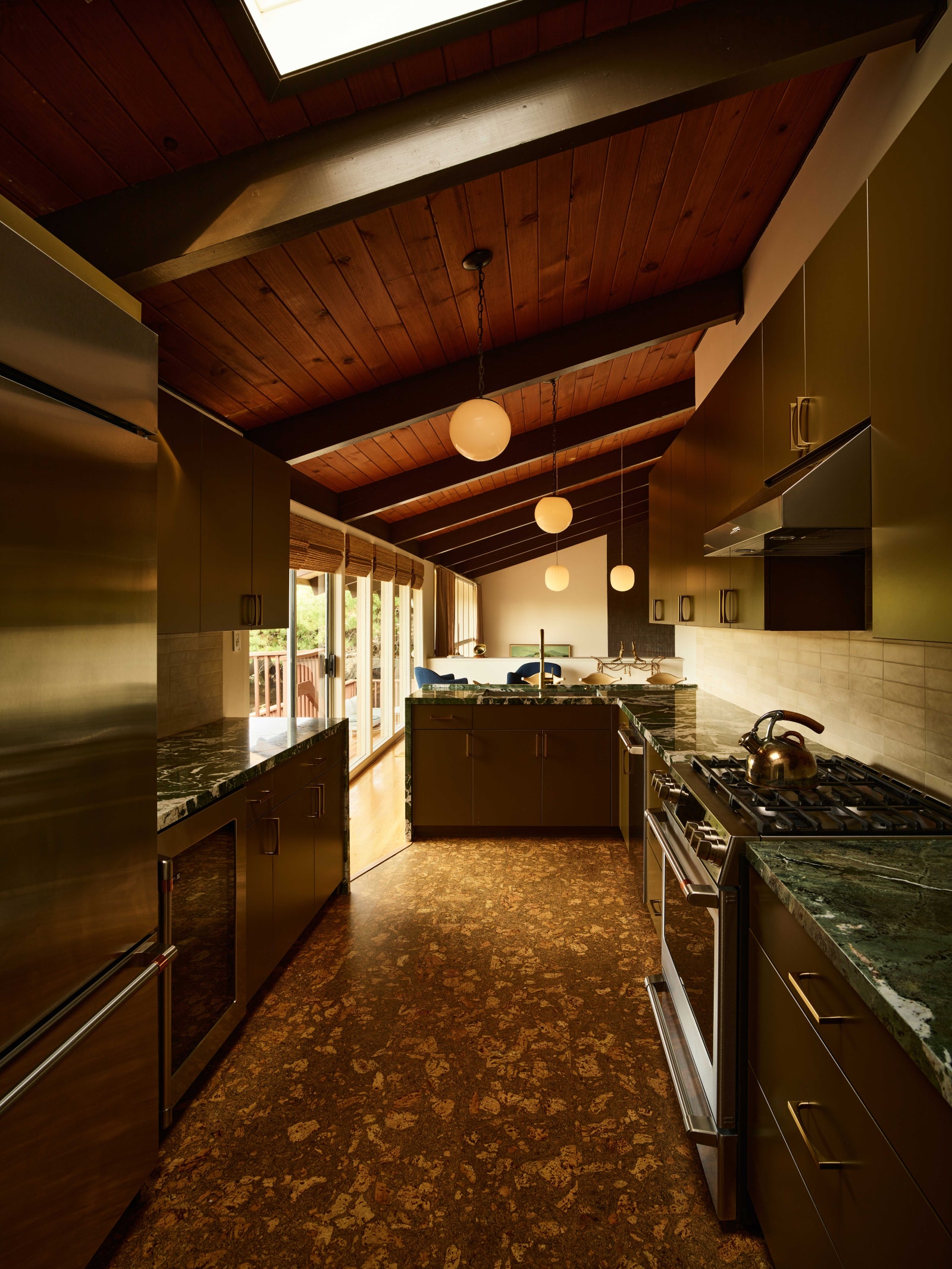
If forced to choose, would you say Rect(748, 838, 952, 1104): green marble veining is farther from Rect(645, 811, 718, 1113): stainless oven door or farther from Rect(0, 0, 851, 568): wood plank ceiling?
Rect(0, 0, 851, 568): wood plank ceiling

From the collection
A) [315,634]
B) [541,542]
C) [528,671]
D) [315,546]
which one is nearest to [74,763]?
[315,546]

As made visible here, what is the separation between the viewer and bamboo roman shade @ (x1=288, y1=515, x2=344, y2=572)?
Answer: 3809 millimetres

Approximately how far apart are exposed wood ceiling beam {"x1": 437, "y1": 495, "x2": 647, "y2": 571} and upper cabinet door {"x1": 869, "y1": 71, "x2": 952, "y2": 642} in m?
7.90

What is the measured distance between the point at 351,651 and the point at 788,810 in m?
4.58

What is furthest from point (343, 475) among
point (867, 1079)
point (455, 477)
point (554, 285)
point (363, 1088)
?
point (867, 1079)

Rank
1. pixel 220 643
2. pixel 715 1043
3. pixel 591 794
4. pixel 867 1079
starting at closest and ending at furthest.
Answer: pixel 867 1079 → pixel 715 1043 → pixel 220 643 → pixel 591 794

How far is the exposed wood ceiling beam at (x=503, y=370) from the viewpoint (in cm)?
322

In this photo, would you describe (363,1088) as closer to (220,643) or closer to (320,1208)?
(320,1208)

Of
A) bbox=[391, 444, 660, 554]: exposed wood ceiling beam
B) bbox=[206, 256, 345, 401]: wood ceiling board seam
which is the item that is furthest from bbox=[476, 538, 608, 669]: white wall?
bbox=[206, 256, 345, 401]: wood ceiling board seam

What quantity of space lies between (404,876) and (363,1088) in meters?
1.44

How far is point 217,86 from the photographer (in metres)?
1.43

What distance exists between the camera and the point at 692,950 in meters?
1.57

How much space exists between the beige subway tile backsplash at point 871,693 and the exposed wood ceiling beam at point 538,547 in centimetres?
859

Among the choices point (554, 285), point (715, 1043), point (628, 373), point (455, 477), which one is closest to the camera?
point (715, 1043)
